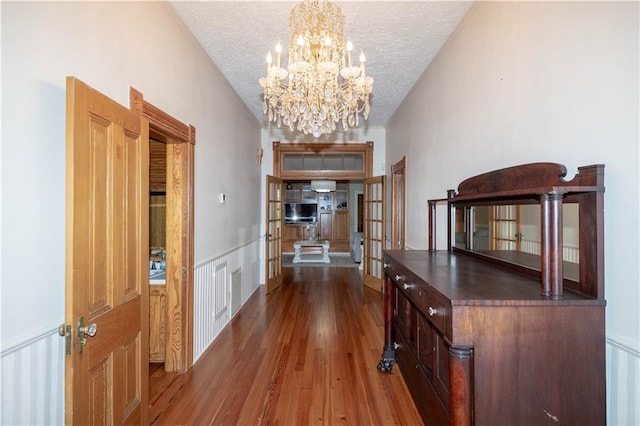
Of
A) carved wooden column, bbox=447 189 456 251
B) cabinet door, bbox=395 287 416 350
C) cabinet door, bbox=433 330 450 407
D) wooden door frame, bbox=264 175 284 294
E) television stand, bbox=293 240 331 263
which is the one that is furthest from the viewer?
television stand, bbox=293 240 331 263

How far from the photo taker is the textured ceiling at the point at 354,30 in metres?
2.34

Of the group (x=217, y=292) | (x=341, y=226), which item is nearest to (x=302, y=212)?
(x=341, y=226)

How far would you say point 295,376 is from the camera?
262 centimetres

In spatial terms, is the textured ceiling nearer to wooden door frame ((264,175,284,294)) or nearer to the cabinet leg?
wooden door frame ((264,175,284,294))

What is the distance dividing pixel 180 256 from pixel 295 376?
4.76ft

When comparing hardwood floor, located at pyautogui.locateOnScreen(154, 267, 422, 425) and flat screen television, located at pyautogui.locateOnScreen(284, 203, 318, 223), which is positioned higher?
flat screen television, located at pyautogui.locateOnScreen(284, 203, 318, 223)

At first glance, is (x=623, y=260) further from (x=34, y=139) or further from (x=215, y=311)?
(x=215, y=311)

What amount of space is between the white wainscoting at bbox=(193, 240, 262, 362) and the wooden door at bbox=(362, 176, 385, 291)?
7.41 ft

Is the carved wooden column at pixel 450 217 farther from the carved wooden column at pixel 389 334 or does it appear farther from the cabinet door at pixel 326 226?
the cabinet door at pixel 326 226

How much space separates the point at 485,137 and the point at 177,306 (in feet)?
9.26

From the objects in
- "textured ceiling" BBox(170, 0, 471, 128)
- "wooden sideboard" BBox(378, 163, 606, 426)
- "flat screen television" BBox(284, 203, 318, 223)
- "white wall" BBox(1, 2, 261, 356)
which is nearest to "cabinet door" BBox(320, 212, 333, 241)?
"flat screen television" BBox(284, 203, 318, 223)

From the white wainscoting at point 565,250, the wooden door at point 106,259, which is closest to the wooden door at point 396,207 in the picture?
the white wainscoting at point 565,250

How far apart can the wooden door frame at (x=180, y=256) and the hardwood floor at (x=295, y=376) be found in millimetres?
262

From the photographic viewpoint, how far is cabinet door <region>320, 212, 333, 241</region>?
442 inches
